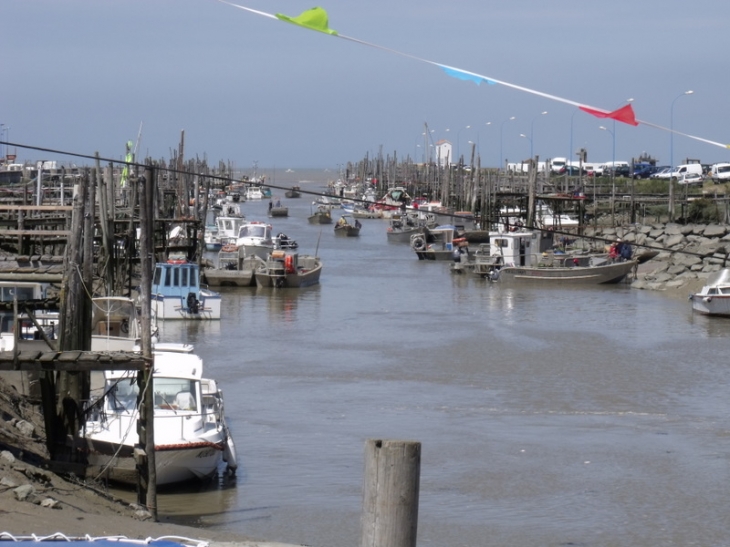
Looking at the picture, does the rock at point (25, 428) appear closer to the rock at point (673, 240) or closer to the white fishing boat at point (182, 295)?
the white fishing boat at point (182, 295)

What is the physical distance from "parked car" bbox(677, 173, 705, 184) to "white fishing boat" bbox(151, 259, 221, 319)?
48.7 meters

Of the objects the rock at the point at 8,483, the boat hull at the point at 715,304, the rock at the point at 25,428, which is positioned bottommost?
the rock at the point at 25,428

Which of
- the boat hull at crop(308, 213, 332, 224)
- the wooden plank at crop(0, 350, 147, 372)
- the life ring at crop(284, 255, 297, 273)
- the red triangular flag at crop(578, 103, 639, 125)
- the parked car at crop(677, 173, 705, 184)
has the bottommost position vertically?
the life ring at crop(284, 255, 297, 273)

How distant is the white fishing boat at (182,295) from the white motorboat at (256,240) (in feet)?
39.6

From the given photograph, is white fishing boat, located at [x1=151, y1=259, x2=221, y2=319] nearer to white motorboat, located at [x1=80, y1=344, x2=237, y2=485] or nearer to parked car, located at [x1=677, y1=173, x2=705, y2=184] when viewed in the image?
white motorboat, located at [x1=80, y1=344, x2=237, y2=485]

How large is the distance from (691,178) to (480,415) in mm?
58786

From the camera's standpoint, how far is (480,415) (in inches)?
752

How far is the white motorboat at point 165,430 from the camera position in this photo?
13094mm

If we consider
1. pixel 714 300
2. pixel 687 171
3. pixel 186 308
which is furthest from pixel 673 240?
pixel 687 171

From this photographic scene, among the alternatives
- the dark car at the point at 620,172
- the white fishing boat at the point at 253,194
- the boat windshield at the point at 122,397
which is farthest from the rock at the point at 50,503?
the white fishing boat at the point at 253,194

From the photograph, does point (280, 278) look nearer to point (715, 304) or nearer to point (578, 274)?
point (578, 274)

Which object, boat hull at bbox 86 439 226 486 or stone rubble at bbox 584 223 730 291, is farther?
stone rubble at bbox 584 223 730 291

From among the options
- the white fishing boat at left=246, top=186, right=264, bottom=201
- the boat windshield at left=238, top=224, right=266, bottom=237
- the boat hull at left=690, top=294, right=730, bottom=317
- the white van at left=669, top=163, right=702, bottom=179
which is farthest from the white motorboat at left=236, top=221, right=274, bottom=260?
the white fishing boat at left=246, top=186, right=264, bottom=201

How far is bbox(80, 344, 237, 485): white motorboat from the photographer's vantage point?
13.1 metres
